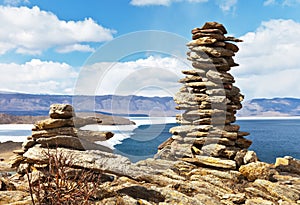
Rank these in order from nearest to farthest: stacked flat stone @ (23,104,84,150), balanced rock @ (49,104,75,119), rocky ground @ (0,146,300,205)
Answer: rocky ground @ (0,146,300,205) → stacked flat stone @ (23,104,84,150) → balanced rock @ (49,104,75,119)

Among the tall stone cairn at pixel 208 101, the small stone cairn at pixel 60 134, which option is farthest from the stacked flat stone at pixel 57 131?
the tall stone cairn at pixel 208 101

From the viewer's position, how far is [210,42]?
21.3 metres

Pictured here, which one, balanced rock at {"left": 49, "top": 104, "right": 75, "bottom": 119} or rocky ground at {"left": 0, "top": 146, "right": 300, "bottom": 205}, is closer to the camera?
rocky ground at {"left": 0, "top": 146, "right": 300, "bottom": 205}

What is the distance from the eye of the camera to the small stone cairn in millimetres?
15250

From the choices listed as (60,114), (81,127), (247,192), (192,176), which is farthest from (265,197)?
(60,114)

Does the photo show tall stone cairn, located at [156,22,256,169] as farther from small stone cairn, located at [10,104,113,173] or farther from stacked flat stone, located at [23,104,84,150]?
stacked flat stone, located at [23,104,84,150]

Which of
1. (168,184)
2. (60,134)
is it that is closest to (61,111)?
(60,134)

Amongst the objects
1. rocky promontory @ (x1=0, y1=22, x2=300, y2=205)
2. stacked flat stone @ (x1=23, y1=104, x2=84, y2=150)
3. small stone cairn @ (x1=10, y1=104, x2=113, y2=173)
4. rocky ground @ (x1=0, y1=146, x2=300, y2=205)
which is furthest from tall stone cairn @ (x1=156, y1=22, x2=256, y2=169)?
stacked flat stone @ (x1=23, y1=104, x2=84, y2=150)

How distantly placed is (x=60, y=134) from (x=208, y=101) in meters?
10.5

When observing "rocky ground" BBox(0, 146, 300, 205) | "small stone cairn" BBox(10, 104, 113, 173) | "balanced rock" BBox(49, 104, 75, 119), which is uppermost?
"balanced rock" BBox(49, 104, 75, 119)

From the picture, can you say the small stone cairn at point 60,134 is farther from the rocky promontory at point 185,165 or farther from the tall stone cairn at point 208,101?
the tall stone cairn at point 208,101

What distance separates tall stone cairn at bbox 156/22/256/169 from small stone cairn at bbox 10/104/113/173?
7.15 metres

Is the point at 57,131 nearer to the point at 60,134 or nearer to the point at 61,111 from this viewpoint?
the point at 60,134

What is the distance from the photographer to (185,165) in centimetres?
1930
